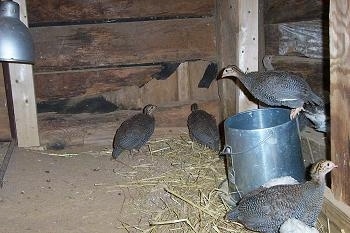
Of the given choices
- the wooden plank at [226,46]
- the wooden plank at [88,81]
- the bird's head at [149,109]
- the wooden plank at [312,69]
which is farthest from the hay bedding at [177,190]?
the wooden plank at [312,69]

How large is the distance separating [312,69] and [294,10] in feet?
1.50

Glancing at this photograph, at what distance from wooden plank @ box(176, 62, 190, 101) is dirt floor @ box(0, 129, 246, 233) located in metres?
0.47

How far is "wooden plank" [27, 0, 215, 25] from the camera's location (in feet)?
12.7

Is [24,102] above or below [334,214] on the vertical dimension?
above

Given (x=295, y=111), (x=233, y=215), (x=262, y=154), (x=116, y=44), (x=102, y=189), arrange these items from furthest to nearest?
(x=116, y=44) → (x=102, y=189) → (x=295, y=111) → (x=262, y=154) → (x=233, y=215)

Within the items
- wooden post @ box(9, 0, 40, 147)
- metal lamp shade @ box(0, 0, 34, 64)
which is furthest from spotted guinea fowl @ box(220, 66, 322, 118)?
wooden post @ box(9, 0, 40, 147)

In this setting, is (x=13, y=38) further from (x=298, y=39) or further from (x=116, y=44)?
(x=298, y=39)

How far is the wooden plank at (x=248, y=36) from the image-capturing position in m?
3.44

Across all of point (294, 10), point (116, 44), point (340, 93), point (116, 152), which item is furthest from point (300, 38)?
point (116, 152)

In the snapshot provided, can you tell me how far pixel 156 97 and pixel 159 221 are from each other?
171 centimetres

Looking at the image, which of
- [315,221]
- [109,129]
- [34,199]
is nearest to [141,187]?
[34,199]

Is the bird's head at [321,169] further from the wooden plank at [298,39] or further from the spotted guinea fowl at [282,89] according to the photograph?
the wooden plank at [298,39]

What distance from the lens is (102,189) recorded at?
3.27 metres

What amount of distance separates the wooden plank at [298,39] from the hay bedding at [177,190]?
1022 millimetres
